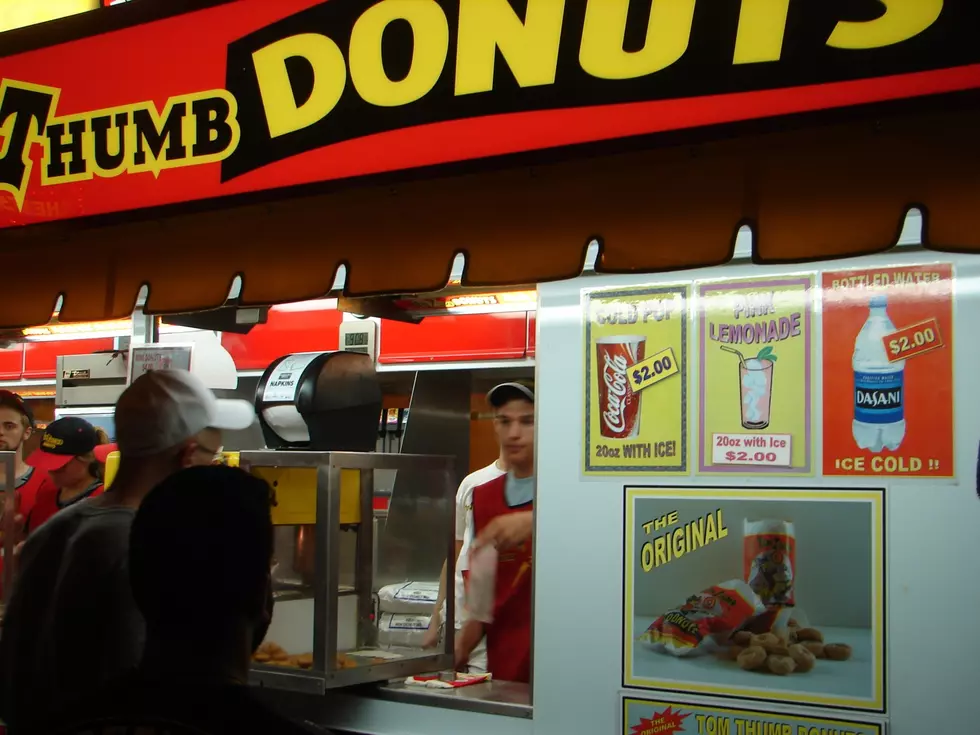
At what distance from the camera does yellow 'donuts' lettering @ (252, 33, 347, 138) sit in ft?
8.75

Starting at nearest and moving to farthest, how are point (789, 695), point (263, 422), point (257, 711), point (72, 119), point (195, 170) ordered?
point (257, 711) → point (195, 170) → point (72, 119) → point (789, 695) → point (263, 422)

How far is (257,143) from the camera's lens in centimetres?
279

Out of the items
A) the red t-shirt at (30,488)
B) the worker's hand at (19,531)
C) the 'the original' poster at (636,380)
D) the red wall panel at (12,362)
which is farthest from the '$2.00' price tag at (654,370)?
the red wall panel at (12,362)

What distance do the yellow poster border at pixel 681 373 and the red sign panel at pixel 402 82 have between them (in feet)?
5.14

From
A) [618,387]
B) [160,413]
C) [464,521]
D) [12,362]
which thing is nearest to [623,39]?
[160,413]

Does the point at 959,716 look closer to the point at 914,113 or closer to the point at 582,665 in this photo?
the point at 582,665

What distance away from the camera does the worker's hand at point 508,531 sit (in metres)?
4.76

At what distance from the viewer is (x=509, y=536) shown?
4.80m

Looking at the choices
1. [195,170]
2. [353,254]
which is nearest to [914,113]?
[353,254]

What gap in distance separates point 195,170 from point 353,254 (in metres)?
0.57

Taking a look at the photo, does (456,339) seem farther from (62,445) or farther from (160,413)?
(160,413)

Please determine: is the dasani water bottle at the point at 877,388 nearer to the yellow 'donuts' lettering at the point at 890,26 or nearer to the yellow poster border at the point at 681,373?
the yellow poster border at the point at 681,373

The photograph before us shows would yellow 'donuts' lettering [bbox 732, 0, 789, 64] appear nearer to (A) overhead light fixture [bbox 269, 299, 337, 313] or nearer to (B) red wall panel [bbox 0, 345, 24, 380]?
(A) overhead light fixture [bbox 269, 299, 337, 313]

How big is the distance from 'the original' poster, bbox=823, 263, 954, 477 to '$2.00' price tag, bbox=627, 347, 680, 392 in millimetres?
540
